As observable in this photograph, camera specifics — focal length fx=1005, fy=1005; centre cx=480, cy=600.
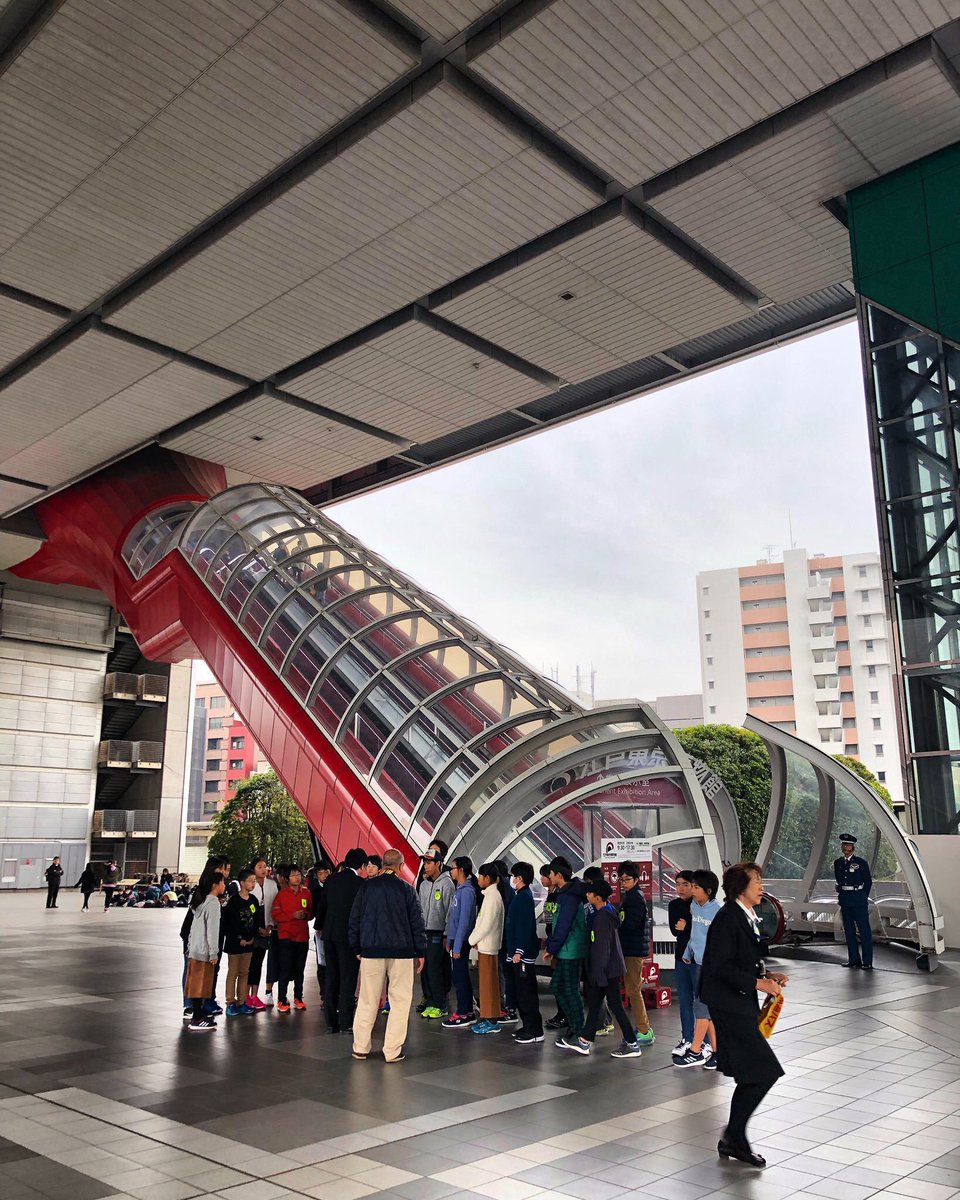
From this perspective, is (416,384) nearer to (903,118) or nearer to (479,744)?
(479,744)

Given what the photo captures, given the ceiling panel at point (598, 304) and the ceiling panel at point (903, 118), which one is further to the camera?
the ceiling panel at point (598, 304)

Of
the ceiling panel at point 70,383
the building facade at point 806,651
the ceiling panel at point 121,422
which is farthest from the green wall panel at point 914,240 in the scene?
the building facade at point 806,651

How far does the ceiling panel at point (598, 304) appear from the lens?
1694 centimetres

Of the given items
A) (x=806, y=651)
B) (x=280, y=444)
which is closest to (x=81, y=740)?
(x=280, y=444)

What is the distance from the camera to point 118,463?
2770 cm

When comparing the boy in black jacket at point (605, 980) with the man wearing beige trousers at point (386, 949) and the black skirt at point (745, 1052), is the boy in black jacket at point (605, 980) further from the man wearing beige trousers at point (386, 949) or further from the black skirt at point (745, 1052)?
the black skirt at point (745, 1052)

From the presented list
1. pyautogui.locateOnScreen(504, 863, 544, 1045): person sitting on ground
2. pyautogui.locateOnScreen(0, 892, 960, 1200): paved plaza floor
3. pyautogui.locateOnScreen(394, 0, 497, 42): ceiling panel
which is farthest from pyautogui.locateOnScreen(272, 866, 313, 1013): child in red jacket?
pyautogui.locateOnScreen(394, 0, 497, 42): ceiling panel

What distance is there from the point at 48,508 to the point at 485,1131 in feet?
92.4

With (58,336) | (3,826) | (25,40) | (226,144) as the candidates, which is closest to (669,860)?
(226,144)

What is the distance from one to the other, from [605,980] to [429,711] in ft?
23.3

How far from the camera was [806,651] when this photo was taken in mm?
85500

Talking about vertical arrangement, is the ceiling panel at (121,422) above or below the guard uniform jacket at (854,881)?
above

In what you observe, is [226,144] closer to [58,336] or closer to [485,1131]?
[58,336]

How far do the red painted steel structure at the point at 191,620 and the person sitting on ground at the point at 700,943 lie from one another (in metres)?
7.10
